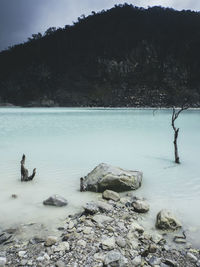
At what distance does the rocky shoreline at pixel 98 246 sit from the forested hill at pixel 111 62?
317 feet

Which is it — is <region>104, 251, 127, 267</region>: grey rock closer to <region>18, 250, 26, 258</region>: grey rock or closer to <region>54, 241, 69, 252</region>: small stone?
<region>54, 241, 69, 252</region>: small stone

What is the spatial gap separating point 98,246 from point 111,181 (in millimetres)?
3044

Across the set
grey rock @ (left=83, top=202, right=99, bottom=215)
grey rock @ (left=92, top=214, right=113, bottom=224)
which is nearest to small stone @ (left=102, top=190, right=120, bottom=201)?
grey rock @ (left=83, top=202, right=99, bottom=215)

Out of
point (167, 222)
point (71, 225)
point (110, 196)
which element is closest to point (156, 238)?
point (167, 222)

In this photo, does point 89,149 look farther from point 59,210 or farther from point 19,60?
point 19,60

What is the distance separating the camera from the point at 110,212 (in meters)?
4.85

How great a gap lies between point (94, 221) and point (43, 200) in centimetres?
213

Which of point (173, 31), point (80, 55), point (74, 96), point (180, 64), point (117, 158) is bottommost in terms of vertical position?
point (117, 158)

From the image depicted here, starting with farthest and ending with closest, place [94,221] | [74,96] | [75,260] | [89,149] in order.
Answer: [74,96] < [89,149] < [94,221] < [75,260]

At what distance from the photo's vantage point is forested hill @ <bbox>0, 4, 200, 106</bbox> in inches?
4318

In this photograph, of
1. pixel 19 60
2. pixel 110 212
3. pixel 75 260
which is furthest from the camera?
pixel 19 60

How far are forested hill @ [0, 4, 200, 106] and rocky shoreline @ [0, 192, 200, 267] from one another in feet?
317

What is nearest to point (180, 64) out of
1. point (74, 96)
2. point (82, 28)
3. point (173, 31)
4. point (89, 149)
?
point (173, 31)

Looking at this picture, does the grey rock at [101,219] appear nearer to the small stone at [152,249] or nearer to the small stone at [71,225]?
the small stone at [71,225]
